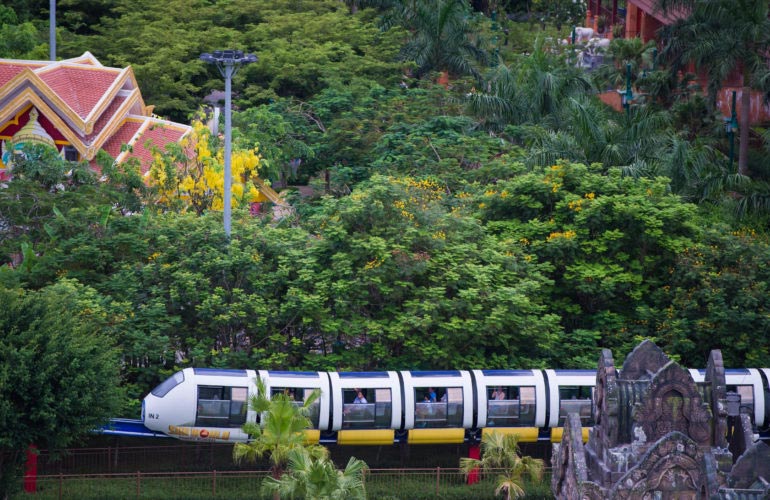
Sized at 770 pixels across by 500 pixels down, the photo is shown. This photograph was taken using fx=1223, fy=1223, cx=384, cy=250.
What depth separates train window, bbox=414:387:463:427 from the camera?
29922 millimetres

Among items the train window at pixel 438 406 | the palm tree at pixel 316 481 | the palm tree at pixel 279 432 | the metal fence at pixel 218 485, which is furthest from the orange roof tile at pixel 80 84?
the palm tree at pixel 316 481

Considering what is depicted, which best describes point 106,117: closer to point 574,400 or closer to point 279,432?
point 574,400

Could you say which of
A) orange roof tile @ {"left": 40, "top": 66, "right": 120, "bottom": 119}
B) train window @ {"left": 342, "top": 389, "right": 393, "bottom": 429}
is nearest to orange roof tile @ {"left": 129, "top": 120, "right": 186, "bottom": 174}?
orange roof tile @ {"left": 40, "top": 66, "right": 120, "bottom": 119}

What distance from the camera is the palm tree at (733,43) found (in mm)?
44938

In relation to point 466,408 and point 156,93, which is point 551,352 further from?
point 156,93

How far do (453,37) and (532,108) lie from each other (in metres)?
12.3

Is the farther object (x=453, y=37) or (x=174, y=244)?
(x=453, y=37)

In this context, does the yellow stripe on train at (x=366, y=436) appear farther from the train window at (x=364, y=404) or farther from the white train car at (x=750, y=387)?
the white train car at (x=750, y=387)

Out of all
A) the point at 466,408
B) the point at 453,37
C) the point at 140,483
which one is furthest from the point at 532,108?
the point at 140,483

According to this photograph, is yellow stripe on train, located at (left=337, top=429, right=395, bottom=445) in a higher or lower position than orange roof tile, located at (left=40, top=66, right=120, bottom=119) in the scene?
lower

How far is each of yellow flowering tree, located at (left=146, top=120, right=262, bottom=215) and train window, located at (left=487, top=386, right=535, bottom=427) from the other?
11882 millimetres

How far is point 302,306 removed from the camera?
31.1 metres

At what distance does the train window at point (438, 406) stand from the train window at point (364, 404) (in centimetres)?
76

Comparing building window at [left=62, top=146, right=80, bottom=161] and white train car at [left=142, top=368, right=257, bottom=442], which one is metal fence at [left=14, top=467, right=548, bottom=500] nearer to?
white train car at [left=142, top=368, right=257, bottom=442]
